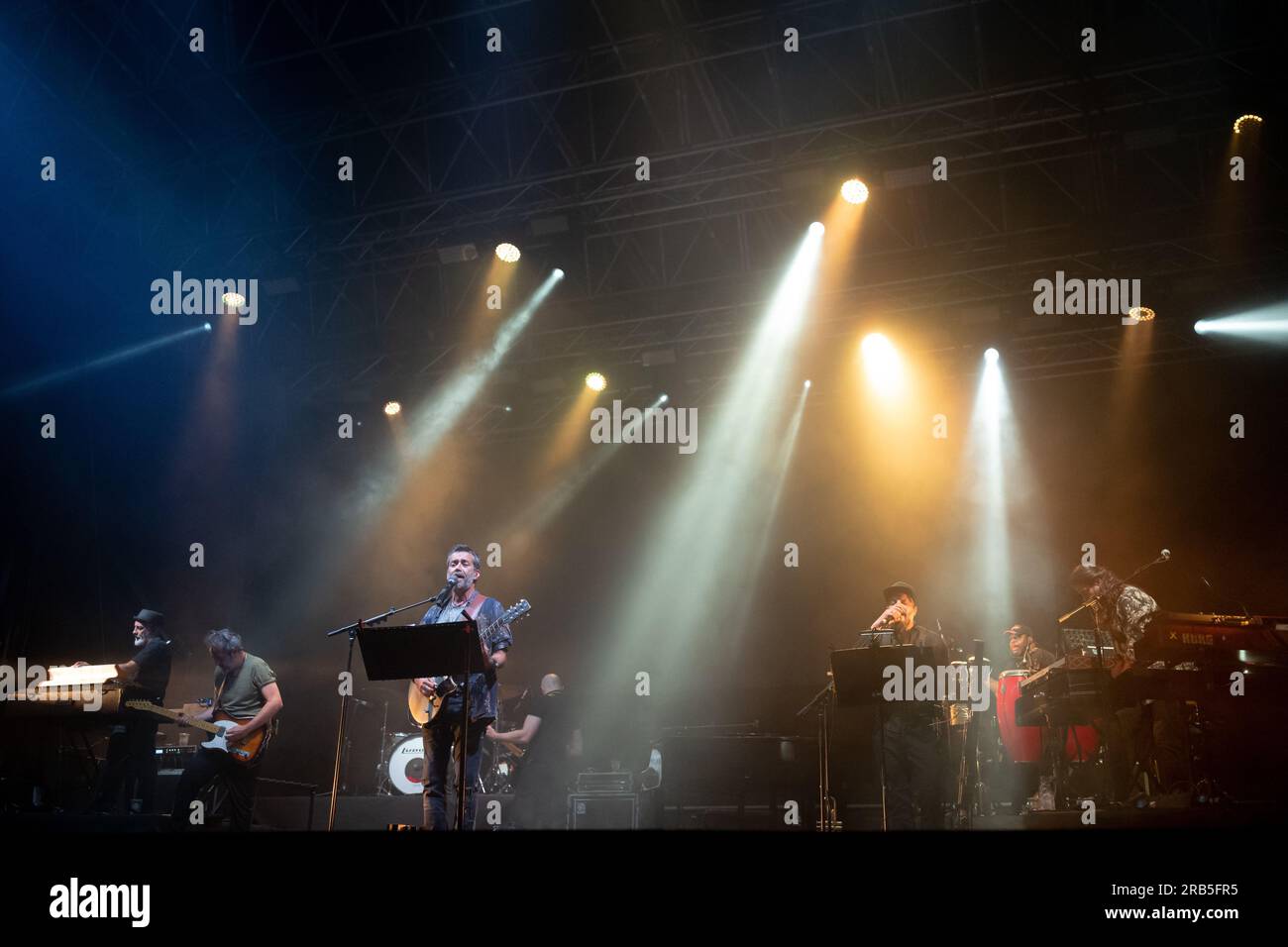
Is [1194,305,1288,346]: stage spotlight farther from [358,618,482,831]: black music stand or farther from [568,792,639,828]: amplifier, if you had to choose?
[358,618,482,831]: black music stand

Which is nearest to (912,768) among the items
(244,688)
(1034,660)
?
(1034,660)

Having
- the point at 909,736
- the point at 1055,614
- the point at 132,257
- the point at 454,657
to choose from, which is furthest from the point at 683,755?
the point at 132,257

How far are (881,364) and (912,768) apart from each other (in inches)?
298

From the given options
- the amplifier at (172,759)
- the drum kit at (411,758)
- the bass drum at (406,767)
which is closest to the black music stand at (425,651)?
the drum kit at (411,758)

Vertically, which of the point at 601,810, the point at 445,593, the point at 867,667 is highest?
the point at 445,593

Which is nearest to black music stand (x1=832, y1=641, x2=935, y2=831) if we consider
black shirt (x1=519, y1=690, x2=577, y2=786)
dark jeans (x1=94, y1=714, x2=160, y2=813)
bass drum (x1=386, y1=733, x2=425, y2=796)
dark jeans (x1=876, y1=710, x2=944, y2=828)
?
dark jeans (x1=876, y1=710, x2=944, y2=828)

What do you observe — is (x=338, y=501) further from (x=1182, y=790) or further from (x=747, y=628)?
(x=1182, y=790)

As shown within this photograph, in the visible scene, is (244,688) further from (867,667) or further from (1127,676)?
(1127,676)

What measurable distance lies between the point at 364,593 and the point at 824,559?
6.90 m

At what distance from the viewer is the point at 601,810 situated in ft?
30.5

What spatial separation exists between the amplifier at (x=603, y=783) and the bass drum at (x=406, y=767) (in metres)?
2.77

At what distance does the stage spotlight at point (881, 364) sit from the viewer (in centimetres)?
1280

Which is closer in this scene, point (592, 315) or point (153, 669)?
point (153, 669)

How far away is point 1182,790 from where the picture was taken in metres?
8.96
